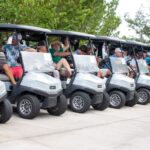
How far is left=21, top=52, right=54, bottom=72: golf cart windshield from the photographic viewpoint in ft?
31.9

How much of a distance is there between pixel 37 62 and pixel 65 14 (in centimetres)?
869

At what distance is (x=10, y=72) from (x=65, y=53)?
2.27 m

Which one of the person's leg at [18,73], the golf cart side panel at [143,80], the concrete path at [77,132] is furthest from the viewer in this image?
the golf cart side panel at [143,80]

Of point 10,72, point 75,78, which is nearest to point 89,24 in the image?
point 75,78

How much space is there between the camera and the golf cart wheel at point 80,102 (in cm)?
1072

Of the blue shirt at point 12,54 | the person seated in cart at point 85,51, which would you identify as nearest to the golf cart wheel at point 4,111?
the blue shirt at point 12,54

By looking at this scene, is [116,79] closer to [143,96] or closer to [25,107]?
[143,96]

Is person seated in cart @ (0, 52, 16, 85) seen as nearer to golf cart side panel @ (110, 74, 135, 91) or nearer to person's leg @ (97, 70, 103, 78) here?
person's leg @ (97, 70, 103, 78)

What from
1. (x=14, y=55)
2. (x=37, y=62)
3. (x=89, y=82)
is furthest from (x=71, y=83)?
(x=14, y=55)

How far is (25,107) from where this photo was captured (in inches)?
368

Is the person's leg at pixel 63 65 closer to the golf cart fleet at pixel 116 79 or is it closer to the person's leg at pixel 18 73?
the person's leg at pixel 18 73

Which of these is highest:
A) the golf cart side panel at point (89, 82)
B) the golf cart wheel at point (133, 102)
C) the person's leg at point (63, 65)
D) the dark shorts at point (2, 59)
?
the dark shorts at point (2, 59)

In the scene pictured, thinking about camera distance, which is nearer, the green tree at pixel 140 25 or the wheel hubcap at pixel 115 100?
the wheel hubcap at pixel 115 100

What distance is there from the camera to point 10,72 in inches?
367
